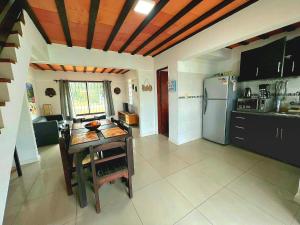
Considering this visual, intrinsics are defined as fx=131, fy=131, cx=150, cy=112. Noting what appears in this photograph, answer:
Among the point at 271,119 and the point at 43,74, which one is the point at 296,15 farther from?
the point at 43,74

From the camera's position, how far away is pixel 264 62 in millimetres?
2590

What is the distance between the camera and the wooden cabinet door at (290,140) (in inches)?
86.4

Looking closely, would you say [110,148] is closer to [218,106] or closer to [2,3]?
[2,3]

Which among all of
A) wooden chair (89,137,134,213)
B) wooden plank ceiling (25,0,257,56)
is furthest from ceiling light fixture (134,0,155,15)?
wooden chair (89,137,134,213)

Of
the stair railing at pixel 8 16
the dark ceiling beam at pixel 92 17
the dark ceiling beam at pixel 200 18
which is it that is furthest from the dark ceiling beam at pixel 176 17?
the stair railing at pixel 8 16

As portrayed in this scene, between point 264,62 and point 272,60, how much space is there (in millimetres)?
138

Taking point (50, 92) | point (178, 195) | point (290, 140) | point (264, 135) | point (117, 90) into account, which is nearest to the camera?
point (178, 195)

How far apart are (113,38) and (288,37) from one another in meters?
3.40

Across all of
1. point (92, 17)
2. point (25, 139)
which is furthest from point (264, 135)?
point (25, 139)

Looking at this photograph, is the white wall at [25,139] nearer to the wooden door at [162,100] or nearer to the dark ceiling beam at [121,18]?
the dark ceiling beam at [121,18]

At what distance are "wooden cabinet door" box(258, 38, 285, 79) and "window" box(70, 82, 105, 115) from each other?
5759 mm

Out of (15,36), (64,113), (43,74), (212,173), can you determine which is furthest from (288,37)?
(43,74)

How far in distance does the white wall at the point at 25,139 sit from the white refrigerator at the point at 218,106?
4096 mm

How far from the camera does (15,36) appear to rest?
149 centimetres
